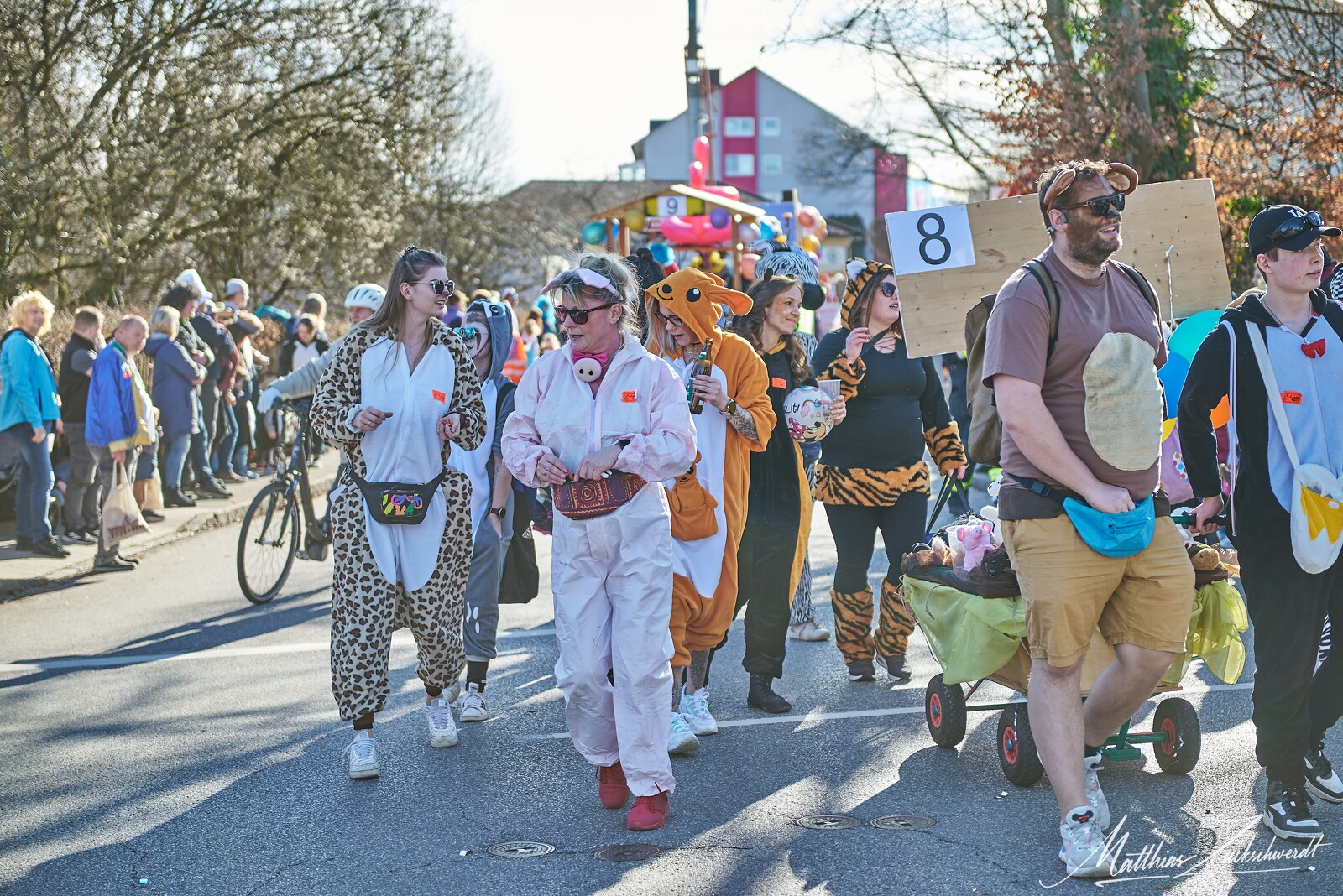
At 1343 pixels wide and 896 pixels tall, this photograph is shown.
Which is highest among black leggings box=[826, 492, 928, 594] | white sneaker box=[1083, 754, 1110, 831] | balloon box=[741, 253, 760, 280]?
balloon box=[741, 253, 760, 280]

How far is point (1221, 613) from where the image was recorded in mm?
5008

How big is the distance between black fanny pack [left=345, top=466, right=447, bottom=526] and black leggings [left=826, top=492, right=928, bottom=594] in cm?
210

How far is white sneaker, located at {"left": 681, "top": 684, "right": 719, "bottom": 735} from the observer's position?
606cm

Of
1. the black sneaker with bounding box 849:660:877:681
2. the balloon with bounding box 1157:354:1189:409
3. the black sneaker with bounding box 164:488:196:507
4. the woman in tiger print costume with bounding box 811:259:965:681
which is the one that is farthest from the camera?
the black sneaker with bounding box 164:488:196:507

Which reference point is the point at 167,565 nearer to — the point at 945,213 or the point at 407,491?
the point at 407,491

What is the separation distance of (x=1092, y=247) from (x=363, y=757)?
333 cm

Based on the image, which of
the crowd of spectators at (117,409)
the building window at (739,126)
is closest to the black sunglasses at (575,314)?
the crowd of spectators at (117,409)

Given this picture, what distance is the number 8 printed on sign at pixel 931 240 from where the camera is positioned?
6344 millimetres

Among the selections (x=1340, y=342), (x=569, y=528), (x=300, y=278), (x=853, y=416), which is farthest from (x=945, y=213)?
(x=300, y=278)

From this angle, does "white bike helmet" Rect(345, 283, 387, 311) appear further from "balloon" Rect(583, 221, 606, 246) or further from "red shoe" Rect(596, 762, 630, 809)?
"balloon" Rect(583, 221, 606, 246)

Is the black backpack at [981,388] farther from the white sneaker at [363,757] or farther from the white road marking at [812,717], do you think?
the white sneaker at [363,757]

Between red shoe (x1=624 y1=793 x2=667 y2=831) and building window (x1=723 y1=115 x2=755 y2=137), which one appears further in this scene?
building window (x1=723 y1=115 x2=755 y2=137)

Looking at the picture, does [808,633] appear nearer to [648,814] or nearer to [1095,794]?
[648,814]

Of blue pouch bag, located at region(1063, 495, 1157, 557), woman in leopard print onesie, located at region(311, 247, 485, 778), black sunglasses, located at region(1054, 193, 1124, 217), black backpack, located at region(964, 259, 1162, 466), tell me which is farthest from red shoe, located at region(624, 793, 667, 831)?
black sunglasses, located at region(1054, 193, 1124, 217)
